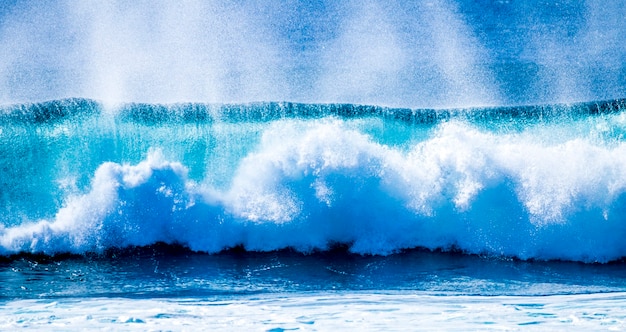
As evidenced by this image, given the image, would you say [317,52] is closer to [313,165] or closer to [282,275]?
[313,165]

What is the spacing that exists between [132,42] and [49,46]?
3.02 feet

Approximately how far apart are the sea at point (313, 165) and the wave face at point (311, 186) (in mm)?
17

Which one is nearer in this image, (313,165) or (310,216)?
(310,216)

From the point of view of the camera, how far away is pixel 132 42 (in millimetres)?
7344

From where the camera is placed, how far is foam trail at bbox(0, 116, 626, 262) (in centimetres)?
571

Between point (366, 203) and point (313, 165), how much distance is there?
54cm

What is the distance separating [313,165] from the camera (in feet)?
19.8

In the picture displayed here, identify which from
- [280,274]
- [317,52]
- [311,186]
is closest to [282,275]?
[280,274]

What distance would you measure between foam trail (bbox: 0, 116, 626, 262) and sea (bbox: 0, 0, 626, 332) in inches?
0.6

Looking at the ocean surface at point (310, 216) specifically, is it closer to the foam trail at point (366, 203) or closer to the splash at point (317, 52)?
the foam trail at point (366, 203)

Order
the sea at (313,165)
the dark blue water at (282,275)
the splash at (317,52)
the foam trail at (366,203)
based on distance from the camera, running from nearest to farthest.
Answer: the sea at (313,165) < the dark blue water at (282,275) < the foam trail at (366,203) < the splash at (317,52)

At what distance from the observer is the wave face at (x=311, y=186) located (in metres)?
5.74

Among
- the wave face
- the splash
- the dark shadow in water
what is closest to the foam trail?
the wave face

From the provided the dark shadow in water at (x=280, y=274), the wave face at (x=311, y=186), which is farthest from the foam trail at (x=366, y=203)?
the dark shadow in water at (x=280, y=274)
